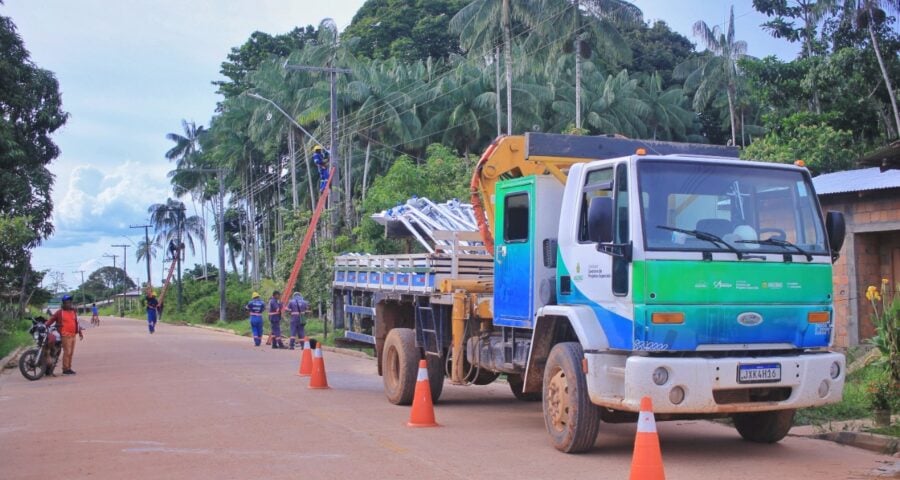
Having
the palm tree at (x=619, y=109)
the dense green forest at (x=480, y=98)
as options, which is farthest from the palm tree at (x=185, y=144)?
the palm tree at (x=619, y=109)

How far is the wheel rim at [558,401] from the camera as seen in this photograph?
8.58 m

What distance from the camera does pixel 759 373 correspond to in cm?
789

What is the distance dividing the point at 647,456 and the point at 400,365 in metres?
6.40

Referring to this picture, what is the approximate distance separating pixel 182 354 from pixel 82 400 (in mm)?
10576

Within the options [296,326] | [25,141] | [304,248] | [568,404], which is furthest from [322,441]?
[25,141]

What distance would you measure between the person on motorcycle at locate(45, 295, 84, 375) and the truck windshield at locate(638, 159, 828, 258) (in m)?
13.9

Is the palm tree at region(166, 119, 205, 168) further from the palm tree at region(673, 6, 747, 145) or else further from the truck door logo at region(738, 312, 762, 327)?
the truck door logo at region(738, 312, 762, 327)

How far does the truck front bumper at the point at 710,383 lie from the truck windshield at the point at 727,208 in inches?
37.3

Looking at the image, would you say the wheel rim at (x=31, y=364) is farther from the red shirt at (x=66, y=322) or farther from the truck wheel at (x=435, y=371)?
the truck wheel at (x=435, y=371)

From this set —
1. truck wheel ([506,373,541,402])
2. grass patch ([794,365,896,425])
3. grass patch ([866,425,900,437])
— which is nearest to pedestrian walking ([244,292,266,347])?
truck wheel ([506,373,541,402])

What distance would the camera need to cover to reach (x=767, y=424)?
9203 mm

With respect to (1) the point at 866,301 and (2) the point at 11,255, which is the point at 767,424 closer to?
(1) the point at 866,301

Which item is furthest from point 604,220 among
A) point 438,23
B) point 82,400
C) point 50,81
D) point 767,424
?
point 438,23

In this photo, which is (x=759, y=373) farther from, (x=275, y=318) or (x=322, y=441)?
(x=275, y=318)
